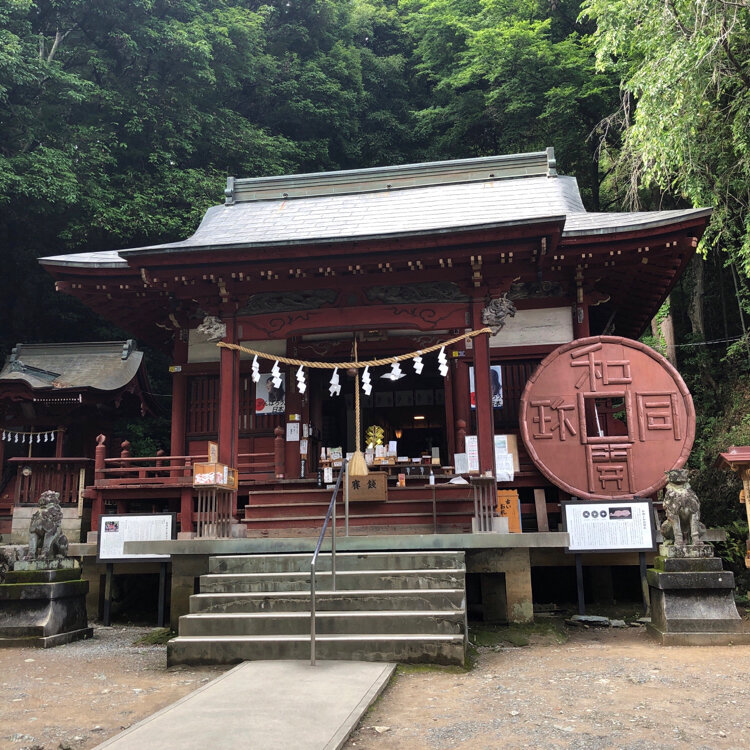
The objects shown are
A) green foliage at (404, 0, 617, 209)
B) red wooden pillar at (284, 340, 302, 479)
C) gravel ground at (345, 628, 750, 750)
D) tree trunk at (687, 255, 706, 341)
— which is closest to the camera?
gravel ground at (345, 628, 750, 750)

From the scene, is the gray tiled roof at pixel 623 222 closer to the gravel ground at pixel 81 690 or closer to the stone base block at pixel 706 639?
the stone base block at pixel 706 639

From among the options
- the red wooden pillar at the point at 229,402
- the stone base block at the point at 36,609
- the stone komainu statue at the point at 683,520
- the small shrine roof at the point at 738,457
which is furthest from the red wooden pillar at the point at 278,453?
the small shrine roof at the point at 738,457

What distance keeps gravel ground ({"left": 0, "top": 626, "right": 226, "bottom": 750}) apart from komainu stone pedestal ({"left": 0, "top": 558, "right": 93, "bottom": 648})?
187 millimetres

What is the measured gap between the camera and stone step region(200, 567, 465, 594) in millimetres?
7086

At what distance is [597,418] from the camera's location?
1104 centimetres

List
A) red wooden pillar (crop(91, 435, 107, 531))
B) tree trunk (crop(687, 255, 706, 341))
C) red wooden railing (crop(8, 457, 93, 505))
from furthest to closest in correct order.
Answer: tree trunk (crop(687, 255, 706, 341)), red wooden railing (crop(8, 457, 93, 505)), red wooden pillar (crop(91, 435, 107, 531))

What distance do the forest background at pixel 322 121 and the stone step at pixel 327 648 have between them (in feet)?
27.2

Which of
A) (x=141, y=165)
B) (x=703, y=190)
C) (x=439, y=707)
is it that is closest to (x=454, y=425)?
(x=703, y=190)

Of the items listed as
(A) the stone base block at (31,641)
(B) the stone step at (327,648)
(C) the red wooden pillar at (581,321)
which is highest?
(C) the red wooden pillar at (581,321)

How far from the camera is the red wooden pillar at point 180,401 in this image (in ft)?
42.1

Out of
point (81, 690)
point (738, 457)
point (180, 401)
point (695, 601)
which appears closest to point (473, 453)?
point (695, 601)

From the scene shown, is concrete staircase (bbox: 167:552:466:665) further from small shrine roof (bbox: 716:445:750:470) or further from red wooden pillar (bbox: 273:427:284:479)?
small shrine roof (bbox: 716:445:750:470)

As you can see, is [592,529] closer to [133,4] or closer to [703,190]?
[703,190]

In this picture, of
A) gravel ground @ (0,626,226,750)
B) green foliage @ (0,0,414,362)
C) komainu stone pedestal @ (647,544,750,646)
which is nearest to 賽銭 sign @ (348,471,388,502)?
gravel ground @ (0,626,226,750)
